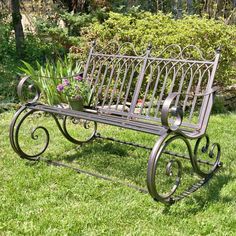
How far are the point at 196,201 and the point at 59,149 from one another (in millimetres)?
1760

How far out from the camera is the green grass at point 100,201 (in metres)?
2.62

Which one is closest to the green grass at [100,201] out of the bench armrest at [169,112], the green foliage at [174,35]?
the bench armrest at [169,112]

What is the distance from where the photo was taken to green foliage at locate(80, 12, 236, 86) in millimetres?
5512

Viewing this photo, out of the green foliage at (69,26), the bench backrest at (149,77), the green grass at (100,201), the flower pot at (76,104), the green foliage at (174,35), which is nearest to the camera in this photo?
the green grass at (100,201)

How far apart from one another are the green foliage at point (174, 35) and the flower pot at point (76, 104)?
6.55 ft

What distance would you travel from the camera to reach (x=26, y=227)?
260 centimetres

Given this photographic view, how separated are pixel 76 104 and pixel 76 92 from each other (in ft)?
0.39

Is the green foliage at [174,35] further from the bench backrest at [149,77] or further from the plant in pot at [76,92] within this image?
the plant in pot at [76,92]

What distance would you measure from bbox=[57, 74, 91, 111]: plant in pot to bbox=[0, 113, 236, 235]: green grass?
553 mm

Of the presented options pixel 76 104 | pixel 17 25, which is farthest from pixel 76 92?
pixel 17 25

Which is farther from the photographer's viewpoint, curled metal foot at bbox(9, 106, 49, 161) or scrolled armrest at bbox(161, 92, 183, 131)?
curled metal foot at bbox(9, 106, 49, 161)

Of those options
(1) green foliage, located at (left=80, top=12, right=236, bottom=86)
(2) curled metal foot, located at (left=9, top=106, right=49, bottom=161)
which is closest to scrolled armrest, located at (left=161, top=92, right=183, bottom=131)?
(2) curled metal foot, located at (left=9, top=106, right=49, bottom=161)

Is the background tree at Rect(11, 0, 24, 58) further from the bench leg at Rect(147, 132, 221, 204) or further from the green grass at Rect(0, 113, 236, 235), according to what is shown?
the bench leg at Rect(147, 132, 221, 204)

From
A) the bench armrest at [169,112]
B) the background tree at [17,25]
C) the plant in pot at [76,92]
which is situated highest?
the background tree at [17,25]
